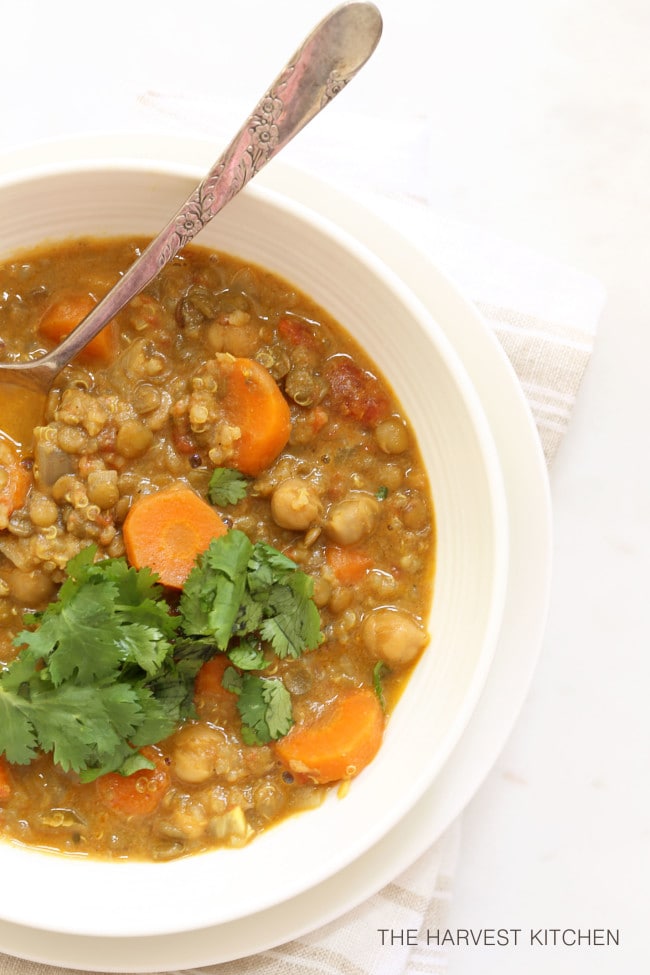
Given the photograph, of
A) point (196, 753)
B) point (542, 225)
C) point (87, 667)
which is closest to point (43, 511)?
point (87, 667)

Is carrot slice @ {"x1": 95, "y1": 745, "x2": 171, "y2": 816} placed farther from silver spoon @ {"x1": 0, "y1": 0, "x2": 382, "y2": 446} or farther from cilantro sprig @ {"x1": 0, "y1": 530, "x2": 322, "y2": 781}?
silver spoon @ {"x1": 0, "y1": 0, "x2": 382, "y2": 446}

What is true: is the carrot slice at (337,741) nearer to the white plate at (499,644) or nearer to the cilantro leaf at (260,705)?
the cilantro leaf at (260,705)

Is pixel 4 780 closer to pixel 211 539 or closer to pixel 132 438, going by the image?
pixel 211 539

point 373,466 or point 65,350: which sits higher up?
point 65,350

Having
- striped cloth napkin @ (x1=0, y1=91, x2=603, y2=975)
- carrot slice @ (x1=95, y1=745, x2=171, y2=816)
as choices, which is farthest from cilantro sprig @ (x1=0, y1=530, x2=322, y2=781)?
striped cloth napkin @ (x1=0, y1=91, x2=603, y2=975)

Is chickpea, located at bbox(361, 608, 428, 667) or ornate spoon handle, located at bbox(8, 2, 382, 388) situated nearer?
ornate spoon handle, located at bbox(8, 2, 382, 388)

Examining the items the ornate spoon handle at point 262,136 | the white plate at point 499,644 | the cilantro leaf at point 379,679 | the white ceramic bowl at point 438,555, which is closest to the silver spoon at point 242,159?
the ornate spoon handle at point 262,136

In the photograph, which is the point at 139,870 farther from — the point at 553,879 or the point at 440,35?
the point at 440,35

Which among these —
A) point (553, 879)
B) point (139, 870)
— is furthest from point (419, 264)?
point (553, 879)
